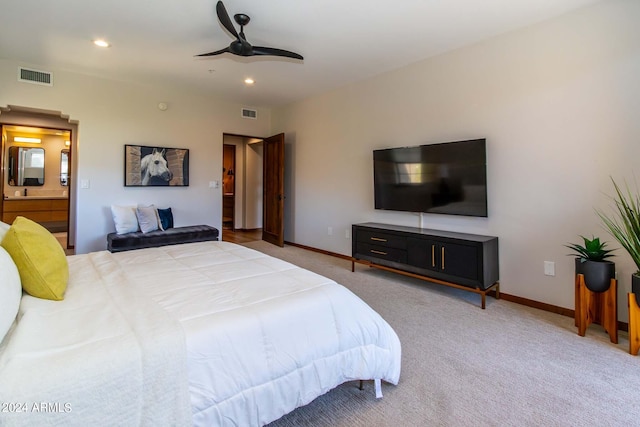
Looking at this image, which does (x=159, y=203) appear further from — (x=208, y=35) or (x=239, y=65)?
(x=208, y=35)

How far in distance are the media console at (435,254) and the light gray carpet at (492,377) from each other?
0.28 m

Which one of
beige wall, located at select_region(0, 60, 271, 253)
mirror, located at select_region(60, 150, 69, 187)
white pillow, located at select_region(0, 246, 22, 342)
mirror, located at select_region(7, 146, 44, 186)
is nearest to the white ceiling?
beige wall, located at select_region(0, 60, 271, 253)

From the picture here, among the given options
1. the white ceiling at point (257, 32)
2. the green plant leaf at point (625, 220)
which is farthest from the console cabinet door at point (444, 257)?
the white ceiling at point (257, 32)

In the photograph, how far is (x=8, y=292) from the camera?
112 cm

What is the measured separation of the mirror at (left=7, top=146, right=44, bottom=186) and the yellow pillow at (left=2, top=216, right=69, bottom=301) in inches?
287

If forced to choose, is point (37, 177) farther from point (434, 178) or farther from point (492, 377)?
point (492, 377)

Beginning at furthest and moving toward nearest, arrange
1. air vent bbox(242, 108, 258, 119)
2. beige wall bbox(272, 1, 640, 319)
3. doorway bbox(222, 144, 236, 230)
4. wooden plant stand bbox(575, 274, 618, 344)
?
doorway bbox(222, 144, 236, 230), air vent bbox(242, 108, 258, 119), beige wall bbox(272, 1, 640, 319), wooden plant stand bbox(575, 274, 618, 344)

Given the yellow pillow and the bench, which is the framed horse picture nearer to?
the bench

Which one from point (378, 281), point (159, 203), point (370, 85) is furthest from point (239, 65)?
point (378, 281)

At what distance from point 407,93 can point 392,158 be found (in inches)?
32.5

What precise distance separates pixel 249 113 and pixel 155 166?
1983mm

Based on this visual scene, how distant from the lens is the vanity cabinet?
6.43 m

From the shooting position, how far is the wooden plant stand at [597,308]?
2346 mm

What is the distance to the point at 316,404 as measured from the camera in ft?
5.49
